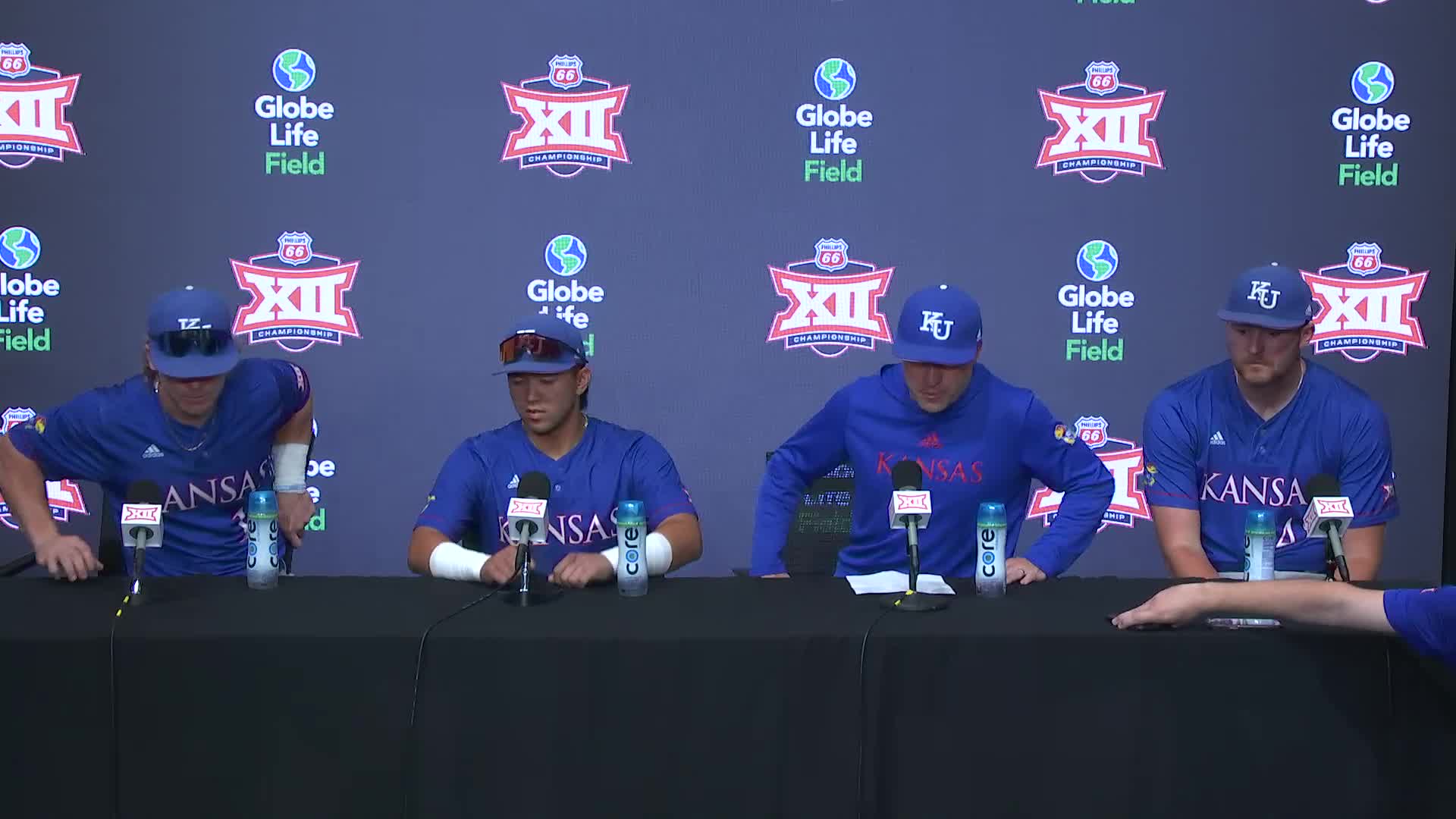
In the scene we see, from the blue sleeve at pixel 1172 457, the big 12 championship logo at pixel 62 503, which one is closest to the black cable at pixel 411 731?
the blue sleeve at pixel 1172 457

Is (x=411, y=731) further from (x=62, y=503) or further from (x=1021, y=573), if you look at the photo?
(x=62, y=503)

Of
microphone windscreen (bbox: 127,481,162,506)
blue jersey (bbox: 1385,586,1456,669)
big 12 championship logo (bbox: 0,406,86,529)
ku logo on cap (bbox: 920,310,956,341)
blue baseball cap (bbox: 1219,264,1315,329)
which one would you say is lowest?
big 12 championship logo (bbox: 0,406,86,529)

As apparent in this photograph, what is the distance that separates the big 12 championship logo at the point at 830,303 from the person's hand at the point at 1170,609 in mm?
2412

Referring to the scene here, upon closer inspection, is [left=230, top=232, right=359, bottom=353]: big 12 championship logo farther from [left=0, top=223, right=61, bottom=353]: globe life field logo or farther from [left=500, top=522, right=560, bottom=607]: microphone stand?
[left=500, top=522, right=560, bottom=607]: microphone stand

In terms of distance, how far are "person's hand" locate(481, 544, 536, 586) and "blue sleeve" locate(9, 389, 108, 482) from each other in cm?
123

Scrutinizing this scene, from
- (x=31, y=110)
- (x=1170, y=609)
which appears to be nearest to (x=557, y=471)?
(x=1170, y=609)

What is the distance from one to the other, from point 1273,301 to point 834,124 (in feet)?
6.51

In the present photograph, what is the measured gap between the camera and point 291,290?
459 cm

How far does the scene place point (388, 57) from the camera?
4559mm

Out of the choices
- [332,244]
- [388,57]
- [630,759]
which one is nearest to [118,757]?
[630,759]

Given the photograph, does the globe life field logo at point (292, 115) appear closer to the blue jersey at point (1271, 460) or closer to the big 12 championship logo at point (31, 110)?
the big 12 championship logo at point (31, 110)

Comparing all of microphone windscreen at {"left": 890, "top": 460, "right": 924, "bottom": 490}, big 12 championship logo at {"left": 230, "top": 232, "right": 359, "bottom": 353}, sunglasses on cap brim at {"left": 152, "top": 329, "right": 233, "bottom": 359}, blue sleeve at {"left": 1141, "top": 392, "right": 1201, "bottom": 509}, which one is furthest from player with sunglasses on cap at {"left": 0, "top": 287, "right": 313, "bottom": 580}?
blue sleeve at {"left": 1141, "top": 392, "right": 1201, "bottom": 509}

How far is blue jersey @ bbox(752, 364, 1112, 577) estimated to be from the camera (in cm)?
335

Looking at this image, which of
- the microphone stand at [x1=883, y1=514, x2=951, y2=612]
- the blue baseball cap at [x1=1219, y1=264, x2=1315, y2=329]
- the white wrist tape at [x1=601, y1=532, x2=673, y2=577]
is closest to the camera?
the microphone stand at [x1=883, y1=514, x2=951, y2=612]
